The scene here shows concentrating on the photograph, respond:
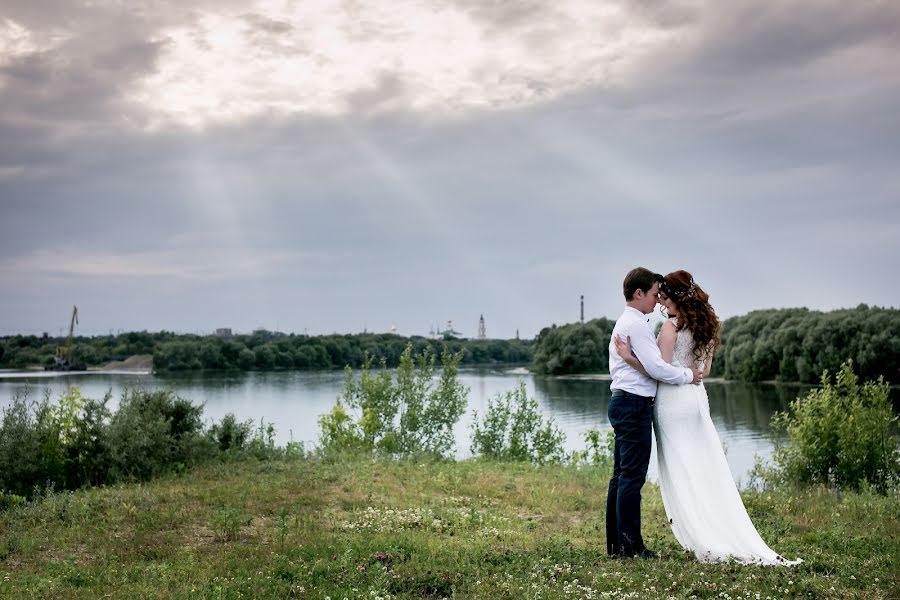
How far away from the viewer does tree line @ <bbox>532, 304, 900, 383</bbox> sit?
49156mm

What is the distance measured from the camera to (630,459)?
256 inches

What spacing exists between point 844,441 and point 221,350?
70815 mm

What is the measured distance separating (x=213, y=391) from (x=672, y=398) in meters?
45.9

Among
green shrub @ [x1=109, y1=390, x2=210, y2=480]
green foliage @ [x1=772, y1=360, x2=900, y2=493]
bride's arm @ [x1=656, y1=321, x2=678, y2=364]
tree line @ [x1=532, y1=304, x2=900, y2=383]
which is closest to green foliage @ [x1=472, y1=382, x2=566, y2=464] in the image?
green foliage @ [x1=772, y1=360, x2=900, y2=493]

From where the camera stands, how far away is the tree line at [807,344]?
49156 mm

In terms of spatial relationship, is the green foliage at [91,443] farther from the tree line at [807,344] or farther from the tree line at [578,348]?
the tree line at [807,344]

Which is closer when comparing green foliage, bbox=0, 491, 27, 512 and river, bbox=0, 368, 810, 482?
green foliage, bbox=0, 491, 27, 512

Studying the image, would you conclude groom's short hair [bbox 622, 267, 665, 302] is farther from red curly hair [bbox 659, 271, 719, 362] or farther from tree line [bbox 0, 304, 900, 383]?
tree line [bbox 0, 304, 900, 383]

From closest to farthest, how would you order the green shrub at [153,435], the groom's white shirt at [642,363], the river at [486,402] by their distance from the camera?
the groom's white shirt at [642,363]
the green shrub at [153,435]
the river at [486,402]

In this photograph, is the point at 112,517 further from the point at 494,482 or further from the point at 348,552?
the point at 494,482

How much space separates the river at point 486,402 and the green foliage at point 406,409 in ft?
2.86

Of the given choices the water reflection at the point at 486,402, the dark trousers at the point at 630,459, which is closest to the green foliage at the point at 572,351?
the water reflection at the point at 486,402

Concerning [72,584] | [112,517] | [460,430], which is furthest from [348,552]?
[460,430]

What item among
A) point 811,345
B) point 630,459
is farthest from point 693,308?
point 811,345
